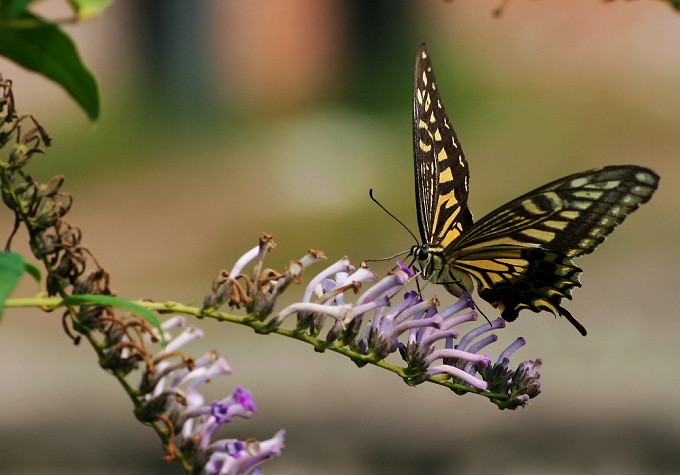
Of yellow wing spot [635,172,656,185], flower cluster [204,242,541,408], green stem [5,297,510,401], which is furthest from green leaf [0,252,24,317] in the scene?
yellow wing spot [635,172,656,185]

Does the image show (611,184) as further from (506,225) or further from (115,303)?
(115,303)

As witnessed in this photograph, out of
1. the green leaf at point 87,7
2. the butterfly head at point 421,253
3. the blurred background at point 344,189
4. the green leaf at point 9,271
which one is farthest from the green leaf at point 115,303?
the blurred background at point 344,189

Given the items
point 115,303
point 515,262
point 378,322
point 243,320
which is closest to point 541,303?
point 515,262

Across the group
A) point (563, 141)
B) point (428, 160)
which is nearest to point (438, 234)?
point (428, 160)

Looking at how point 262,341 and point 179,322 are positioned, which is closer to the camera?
point 179,322

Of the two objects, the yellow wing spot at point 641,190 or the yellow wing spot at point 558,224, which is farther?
the yellow wing spot at point 558,224

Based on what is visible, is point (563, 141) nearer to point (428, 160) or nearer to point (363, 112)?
point (363, 112)

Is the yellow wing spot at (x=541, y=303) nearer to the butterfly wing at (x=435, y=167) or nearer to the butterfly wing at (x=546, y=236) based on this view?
the butterfly wing at (x=546, y=236)
